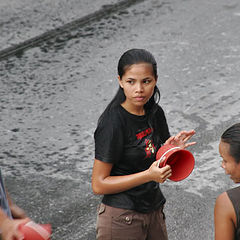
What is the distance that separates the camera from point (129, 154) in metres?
3.22

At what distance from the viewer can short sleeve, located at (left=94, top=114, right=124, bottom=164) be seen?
3.14 m

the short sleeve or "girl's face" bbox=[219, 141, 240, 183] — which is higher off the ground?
the short sleeve

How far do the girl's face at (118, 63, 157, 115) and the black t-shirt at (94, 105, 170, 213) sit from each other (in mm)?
59

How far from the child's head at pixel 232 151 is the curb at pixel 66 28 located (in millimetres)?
5214

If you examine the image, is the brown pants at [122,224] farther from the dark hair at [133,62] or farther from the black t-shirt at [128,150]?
the dark hair at [133,62]

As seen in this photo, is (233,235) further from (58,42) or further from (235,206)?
(58,42)

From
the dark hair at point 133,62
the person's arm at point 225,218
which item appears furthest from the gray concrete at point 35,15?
the person's arm at point 225,218

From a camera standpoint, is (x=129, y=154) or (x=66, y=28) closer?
(x=129, y=154)

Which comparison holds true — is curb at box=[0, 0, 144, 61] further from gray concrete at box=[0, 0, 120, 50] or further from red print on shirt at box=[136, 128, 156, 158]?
red print on shirt at box=[136, 128, 156, 158]

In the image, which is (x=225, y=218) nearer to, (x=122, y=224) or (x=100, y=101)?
(x=122, y=224)

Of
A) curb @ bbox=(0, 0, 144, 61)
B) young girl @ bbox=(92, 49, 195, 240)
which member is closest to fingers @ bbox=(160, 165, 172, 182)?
young girl @ bbox=(92, 49, 195, 240)

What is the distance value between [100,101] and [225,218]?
3.95 meters

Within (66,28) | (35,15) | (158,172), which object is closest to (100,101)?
(66,28)

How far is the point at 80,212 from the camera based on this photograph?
480 cm
